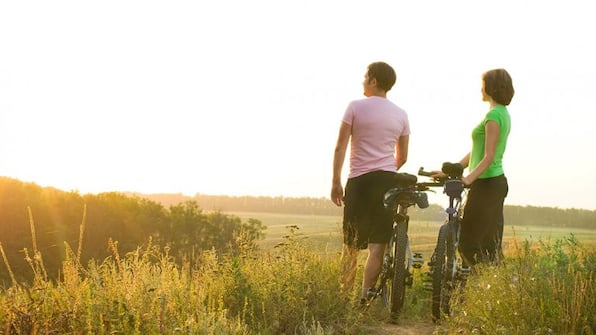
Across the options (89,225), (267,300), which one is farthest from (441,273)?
(89,225)

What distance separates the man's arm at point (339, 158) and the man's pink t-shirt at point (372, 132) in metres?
0.08

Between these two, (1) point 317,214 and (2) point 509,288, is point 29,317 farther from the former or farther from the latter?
(1) point 317,214

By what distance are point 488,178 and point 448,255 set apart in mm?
873

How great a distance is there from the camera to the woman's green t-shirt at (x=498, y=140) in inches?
273

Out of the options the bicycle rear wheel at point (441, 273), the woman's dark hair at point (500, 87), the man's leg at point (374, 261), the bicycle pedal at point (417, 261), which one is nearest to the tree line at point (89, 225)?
the bicycle pedal at point (417, 261)

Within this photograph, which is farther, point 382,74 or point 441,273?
point 441,273

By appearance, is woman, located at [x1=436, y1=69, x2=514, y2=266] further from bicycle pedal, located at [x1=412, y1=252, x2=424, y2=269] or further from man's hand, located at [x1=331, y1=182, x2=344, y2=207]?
man's hand, located at [x1=331, y1=182, x2=344, y2=207]

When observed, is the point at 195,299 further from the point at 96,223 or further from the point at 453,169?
the point at 96,223

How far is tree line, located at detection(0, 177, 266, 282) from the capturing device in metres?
17.4

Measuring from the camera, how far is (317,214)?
82562 mm

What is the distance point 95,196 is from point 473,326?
50.3 ft

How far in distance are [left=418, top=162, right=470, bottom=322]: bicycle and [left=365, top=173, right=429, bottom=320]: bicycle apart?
0.84 ft

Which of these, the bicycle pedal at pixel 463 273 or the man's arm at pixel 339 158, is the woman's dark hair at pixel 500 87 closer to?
the man's arm at pixel 339 158

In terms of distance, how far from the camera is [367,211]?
6.91 metres
